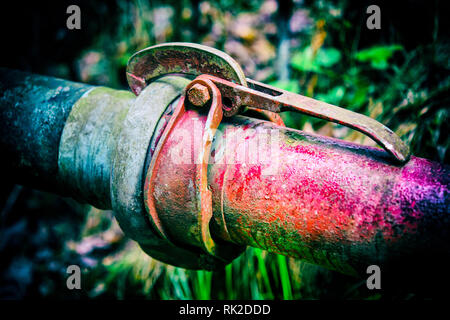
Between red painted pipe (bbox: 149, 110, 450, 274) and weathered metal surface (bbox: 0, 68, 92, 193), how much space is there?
428 mm

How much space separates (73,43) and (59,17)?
0.30 m

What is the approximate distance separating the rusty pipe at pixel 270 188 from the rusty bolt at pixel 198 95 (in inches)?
1.3

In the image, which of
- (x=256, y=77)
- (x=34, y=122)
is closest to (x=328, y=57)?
(x=256, y=77)

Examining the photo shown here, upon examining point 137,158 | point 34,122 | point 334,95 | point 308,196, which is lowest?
point 308,196

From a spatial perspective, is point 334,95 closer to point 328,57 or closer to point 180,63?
point 328,57

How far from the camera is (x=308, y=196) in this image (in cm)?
70

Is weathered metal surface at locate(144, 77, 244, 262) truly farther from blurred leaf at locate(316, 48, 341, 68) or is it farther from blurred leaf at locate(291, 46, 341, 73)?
blurred leaf at locate(316, 48, 341, 68)

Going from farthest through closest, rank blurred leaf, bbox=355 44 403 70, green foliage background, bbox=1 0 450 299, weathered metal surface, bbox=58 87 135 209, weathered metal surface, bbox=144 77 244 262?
1. blurred leaf, bbox=355 44 403 70
2. green foliage background, bbox=1 0 450 299
3. weathered metal surface, bbox=58 87 135 209
4. weathered metal surface, bbox=144 77 244 262

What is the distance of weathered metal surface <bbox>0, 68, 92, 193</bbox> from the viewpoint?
98 cm

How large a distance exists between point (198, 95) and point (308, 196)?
347mm

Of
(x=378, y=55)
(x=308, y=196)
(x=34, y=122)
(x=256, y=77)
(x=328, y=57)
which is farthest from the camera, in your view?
(x=256, y=77)

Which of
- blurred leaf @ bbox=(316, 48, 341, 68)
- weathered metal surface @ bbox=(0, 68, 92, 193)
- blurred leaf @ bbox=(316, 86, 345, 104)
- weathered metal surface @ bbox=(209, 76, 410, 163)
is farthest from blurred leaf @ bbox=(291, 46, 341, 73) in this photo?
weathered metal surface @ bbox=(0, 68, 92, 193)

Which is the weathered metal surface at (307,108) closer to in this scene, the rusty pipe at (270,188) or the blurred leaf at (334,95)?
the rusty pipe at (270,188)

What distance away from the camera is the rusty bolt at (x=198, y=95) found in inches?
30.1
